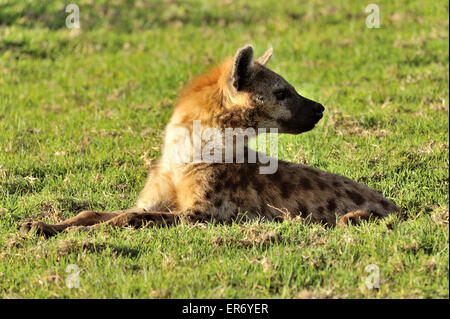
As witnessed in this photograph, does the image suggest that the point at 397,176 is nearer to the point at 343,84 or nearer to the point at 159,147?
the point at 159,147

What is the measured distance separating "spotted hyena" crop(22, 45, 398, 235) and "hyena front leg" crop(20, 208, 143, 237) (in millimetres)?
17

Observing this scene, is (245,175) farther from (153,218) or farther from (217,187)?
(153,218)

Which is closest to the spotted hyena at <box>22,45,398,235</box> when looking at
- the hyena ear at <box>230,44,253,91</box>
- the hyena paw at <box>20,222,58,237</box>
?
the hyena ear at <box>230,44,253,91</box>

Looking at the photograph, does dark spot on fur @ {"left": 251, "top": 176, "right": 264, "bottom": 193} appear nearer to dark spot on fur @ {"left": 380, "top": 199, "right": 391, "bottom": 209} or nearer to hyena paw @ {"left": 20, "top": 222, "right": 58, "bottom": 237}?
dark spot on fur @ {"left": 380, "top": 199, "right": 391, "bottom": 209}

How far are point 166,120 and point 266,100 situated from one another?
3643 millimetres

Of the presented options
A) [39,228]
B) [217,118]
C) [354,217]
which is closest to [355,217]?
[354,217]

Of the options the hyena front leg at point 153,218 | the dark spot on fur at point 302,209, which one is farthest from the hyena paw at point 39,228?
the dark spot on fur at point 302,209

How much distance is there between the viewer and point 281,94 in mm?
7027

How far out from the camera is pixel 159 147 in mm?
9125

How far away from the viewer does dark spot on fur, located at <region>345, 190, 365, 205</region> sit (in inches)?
270

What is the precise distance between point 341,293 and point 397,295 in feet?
1.20

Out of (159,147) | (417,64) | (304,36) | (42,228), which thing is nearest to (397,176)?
(159,147)

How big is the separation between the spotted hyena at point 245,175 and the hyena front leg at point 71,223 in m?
0.02

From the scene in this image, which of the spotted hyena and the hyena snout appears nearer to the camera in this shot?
the spotted hyena
